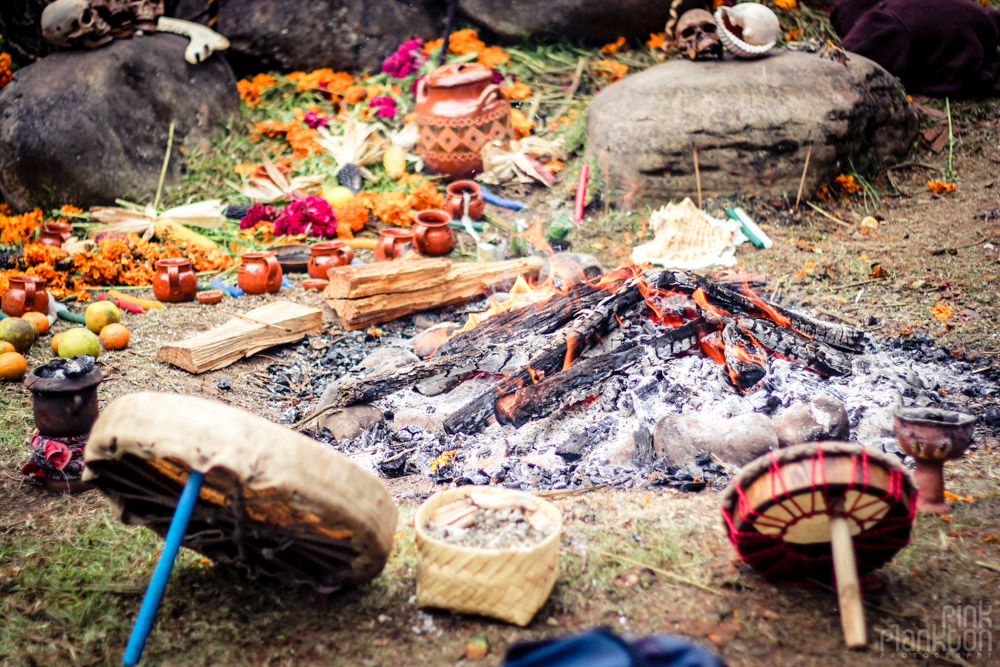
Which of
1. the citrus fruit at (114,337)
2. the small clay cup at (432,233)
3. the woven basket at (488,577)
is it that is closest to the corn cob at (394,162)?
the small clay cup at (432,233)

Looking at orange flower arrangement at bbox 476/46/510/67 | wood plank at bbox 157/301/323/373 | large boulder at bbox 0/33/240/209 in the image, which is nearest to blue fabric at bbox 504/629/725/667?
wood plank at bbox 157/301/323/373

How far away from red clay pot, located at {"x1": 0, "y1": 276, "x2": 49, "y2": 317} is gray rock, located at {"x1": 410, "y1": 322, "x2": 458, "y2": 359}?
110 inches

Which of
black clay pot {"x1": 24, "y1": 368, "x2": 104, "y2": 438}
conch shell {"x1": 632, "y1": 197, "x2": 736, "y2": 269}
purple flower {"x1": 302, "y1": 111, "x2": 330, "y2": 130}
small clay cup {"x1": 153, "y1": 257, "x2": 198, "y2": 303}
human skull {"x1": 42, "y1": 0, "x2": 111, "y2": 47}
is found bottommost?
conch shell {"x1": 632, "y1": 197, "x2": 736, "y2": 269}

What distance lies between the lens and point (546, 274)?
233 inches

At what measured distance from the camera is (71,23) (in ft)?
25.6

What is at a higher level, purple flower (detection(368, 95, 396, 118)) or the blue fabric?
the blue fabric

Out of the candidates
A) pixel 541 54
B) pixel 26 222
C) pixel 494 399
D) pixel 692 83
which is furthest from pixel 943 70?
pixel 26 222

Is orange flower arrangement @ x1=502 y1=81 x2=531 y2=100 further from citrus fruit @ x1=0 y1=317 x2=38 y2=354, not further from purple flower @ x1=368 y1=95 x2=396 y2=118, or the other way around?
citrus fruit @ x1=0 y1=317 x2=38 y2=354

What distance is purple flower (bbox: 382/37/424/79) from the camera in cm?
970

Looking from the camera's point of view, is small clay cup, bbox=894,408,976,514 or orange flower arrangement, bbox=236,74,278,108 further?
orange flower arrangement, bbox=236,74,278,108

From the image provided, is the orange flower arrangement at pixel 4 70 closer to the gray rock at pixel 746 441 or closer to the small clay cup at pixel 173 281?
the small clay cup at pixel 173 281

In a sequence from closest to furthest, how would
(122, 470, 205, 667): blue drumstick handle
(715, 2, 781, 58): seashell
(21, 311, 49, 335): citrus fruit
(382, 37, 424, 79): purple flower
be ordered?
1. (122, 470, 205, 667): blue drumstick handle
2. (21, 311, 49, 335): citrus fruit
3. (715, 2, 781, 58): seashell
4. (382, 37, 424, 79): purple flower

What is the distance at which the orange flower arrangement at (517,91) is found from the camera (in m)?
9.12

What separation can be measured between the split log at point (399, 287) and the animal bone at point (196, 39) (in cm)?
484
